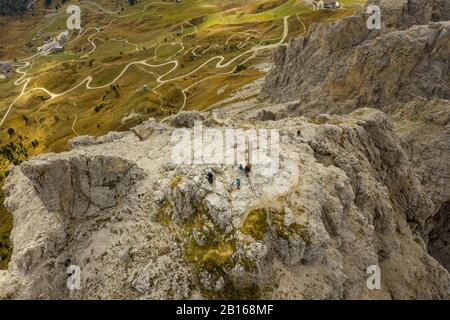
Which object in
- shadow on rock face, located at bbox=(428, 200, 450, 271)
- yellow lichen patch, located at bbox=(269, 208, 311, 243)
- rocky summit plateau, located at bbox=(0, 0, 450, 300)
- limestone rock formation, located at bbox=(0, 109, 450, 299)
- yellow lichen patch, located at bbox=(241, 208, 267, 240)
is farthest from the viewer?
shadow on rock face, located at bbox=(428, 200, 450, 271)

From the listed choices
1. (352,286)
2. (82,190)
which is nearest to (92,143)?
(82,190)

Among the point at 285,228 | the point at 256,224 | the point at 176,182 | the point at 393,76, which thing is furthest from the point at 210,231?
the point at 393,76

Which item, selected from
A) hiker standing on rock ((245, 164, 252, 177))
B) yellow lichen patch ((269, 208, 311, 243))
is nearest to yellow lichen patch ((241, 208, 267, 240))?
yellow lichen patch ((269, 208, 311, 243))

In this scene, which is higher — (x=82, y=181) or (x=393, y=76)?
(x=82, y=181)

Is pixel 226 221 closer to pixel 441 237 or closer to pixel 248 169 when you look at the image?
pixel 248 169

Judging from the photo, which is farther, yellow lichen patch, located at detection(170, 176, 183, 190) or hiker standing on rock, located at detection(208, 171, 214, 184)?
yellow lichen patch, located at detection(170, 176, 183, 190)

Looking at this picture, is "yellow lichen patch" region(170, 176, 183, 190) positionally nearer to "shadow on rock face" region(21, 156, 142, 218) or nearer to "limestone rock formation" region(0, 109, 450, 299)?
"limestone rock formation" region(0, 109, 450, 299)

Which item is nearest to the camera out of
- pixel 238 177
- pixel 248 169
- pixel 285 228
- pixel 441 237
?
pixel 285 228

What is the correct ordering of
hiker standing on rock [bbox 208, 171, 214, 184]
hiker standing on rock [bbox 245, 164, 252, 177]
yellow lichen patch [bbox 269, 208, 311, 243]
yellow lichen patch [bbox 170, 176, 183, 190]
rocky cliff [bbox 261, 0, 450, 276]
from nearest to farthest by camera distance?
yellow lichen patch [bbox 269, 208, 311, 243] < hiker standing on rock [bbox 208, 171, 214, 184] < yellow lichen patch [bbox 170, 176, 183, 190] < hiker standing on rock [bbox 245, 164, 252, 177] < rocky cliff [bbox 261, 0, 450, 276]
